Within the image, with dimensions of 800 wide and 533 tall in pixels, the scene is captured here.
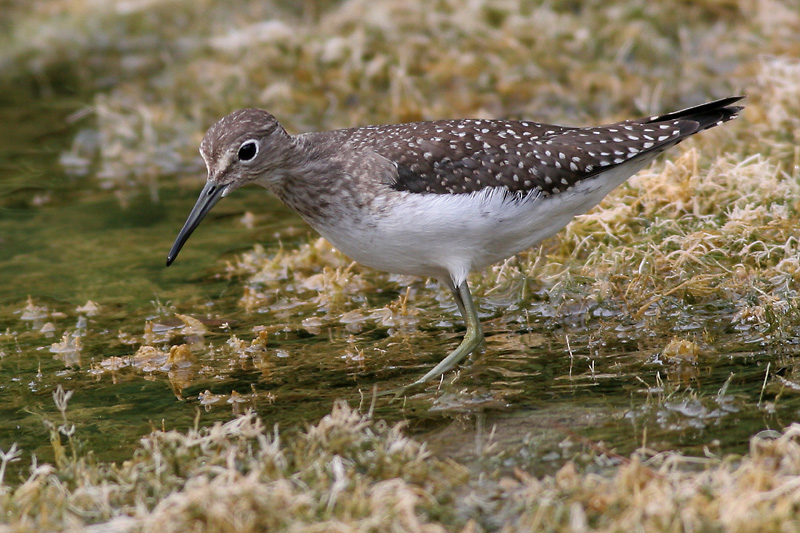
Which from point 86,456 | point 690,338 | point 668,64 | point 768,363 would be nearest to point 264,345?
point 86,456

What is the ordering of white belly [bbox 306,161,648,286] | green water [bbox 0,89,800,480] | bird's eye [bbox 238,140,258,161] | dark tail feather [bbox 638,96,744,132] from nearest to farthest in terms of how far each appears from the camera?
green water [bbox 0,89,800,480] → white belly [bbox 306,161,648,286] → bird's eye [bbox 238,140,258,161] → dark tail feather [bbox 638,96,744,132]

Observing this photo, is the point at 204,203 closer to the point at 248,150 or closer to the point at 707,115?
the point at 248,150

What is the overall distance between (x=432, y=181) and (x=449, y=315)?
1582 millimetres

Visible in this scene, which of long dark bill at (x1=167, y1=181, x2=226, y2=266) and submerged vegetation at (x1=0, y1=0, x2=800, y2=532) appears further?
long dark bill at (x1=167, y1=181, x2=226, y2=266)

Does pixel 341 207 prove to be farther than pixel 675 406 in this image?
Yes

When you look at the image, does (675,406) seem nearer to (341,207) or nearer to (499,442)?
(499,442)

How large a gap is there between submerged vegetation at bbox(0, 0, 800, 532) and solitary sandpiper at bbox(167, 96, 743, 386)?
0.75 m

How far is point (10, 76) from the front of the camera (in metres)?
14.6

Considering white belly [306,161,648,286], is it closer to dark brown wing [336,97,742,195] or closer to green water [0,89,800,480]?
dark brown wing [336,97,742,195]

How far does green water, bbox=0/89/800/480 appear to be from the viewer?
544cm

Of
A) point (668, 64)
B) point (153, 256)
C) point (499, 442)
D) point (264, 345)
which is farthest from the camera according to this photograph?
point (668, 64)

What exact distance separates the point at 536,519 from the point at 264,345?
11.3ft

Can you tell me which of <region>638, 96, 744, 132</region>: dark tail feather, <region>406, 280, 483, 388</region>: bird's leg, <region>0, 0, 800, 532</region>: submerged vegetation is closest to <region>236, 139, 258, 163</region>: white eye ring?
<region>0, 0, 800, 532</region>: submerged vegetation

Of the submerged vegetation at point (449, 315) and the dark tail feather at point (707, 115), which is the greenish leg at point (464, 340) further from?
the dark tail feather at point (707, 115)
